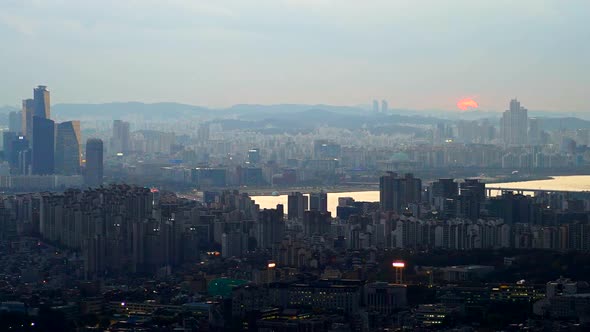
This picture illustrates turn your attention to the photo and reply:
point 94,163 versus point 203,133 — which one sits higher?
point 203,133

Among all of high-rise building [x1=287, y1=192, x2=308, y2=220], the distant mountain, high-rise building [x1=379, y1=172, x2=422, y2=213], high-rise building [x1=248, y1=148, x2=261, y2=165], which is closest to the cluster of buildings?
high-rise building [x1=248, y1=148, x2=261, y2=165]

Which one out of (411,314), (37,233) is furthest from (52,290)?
(37,233)

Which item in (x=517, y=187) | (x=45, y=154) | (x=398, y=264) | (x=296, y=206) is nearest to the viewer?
(x=398, y=264)

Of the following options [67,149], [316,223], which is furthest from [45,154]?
[316,223]

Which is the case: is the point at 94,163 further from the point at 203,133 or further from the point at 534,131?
the point at 203,133

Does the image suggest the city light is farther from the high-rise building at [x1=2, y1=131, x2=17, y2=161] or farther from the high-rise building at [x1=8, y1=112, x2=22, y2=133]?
the high-rise building at [x1=8, y1=112, x2=22, y2=133]

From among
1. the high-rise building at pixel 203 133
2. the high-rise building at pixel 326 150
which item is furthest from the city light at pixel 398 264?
Result: the high-rise building at pixel 203 133

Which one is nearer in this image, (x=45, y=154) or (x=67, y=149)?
(x=45, y=154)
